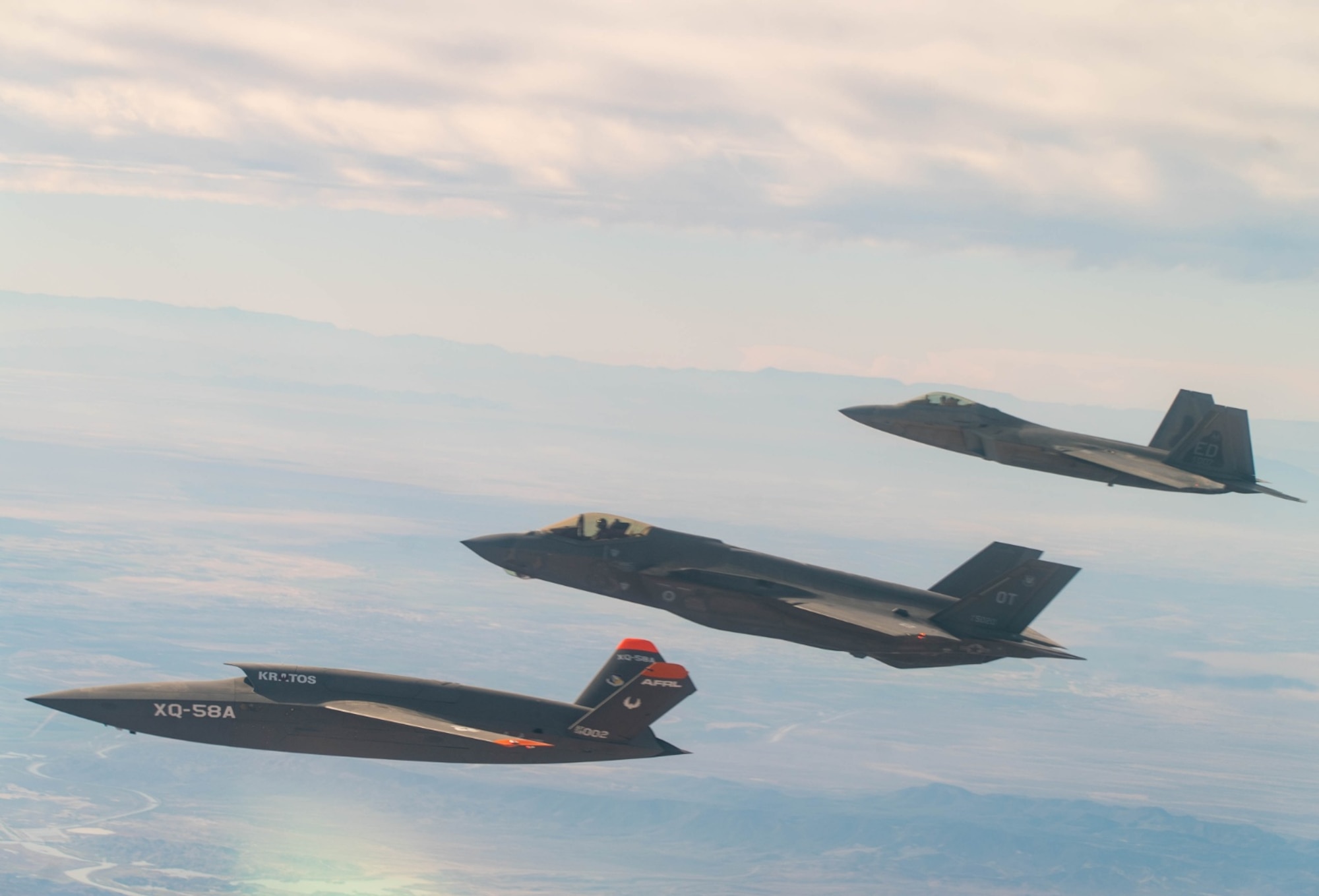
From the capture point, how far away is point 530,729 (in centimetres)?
5275

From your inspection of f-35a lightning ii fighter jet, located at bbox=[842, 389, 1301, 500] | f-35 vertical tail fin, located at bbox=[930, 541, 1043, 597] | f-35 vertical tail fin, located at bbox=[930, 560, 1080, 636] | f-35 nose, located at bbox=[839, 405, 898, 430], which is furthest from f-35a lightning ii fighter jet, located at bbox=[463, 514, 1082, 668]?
f-35 nose, located at bbox=[839, 405, 898, 430]

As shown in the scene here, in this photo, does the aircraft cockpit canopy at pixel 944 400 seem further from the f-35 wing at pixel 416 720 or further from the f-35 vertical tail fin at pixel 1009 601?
the f-35 wing at pixel 416 720

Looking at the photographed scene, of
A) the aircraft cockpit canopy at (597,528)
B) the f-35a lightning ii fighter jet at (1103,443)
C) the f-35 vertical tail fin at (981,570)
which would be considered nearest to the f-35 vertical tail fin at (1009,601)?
the f-35 vertical tail fin at (981,570)

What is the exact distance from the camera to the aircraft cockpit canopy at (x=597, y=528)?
53.0m

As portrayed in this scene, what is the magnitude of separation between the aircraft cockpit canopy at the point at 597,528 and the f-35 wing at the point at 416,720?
340 inches

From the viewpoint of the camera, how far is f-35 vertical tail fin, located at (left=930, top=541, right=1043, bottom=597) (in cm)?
5625

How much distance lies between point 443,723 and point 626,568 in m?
9.67

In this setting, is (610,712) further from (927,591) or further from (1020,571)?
(1020,571)

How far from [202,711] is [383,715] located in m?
7.33

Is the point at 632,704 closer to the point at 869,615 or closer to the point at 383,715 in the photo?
the point at 383,715

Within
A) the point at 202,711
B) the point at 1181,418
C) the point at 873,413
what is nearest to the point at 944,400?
the point at 873,413

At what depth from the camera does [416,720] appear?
5069cm

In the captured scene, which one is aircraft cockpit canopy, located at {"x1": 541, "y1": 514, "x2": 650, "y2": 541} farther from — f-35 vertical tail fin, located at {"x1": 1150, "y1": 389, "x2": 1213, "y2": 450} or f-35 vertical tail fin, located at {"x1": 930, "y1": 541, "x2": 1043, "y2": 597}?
f-35 vertical tail fin, located at {"x1": 1150, "y1": 389, "x2": 1213, "y2": 450}

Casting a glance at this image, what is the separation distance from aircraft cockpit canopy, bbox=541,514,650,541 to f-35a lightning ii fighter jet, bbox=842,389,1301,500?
61.4 ft
